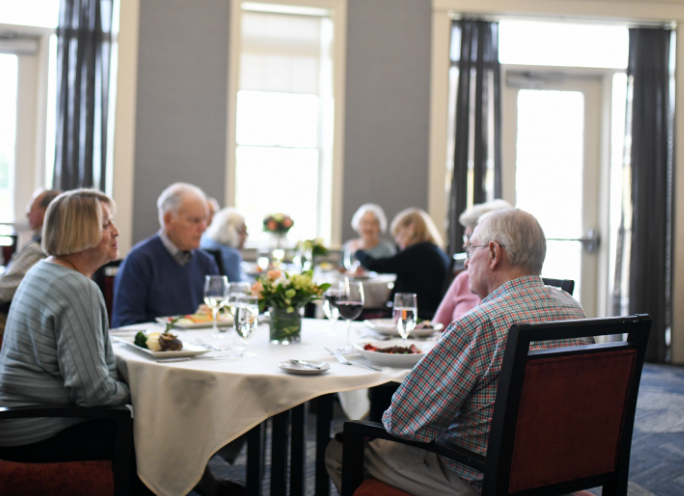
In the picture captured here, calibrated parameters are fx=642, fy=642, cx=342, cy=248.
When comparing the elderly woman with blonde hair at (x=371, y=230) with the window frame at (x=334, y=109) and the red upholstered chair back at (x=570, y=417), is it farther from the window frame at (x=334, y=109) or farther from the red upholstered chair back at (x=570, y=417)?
the red upholstered chair back at (x=570, y=417)

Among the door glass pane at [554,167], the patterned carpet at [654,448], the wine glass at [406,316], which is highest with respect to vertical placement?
the door glass pane at [554,167]

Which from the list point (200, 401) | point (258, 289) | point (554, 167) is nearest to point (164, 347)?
point (200, 401)

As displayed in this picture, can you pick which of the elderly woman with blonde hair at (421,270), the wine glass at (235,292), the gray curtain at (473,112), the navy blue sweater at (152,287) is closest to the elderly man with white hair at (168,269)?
the navy blue sweater at (152,287)

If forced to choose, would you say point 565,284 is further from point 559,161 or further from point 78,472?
point 559,161

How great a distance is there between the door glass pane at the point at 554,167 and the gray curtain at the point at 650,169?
51cm

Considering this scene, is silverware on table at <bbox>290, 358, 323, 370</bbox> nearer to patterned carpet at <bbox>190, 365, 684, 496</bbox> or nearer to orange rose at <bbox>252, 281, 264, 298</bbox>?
orange rose at <bbox>252, 281, 264, 298</bbox>

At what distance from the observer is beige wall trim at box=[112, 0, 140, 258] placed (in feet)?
17.4

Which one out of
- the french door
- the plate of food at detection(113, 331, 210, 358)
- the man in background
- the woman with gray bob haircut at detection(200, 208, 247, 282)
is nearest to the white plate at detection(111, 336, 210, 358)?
the plate of food at detection(113, 331, 210, 358)

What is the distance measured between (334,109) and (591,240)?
2.81 meters

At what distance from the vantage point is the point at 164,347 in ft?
6.23

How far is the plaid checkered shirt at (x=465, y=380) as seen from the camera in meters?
1.42

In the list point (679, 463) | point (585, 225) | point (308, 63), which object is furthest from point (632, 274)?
point (308, 63)

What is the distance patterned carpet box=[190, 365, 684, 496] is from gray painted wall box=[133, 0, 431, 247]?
8.25ft

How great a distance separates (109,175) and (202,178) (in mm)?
766
